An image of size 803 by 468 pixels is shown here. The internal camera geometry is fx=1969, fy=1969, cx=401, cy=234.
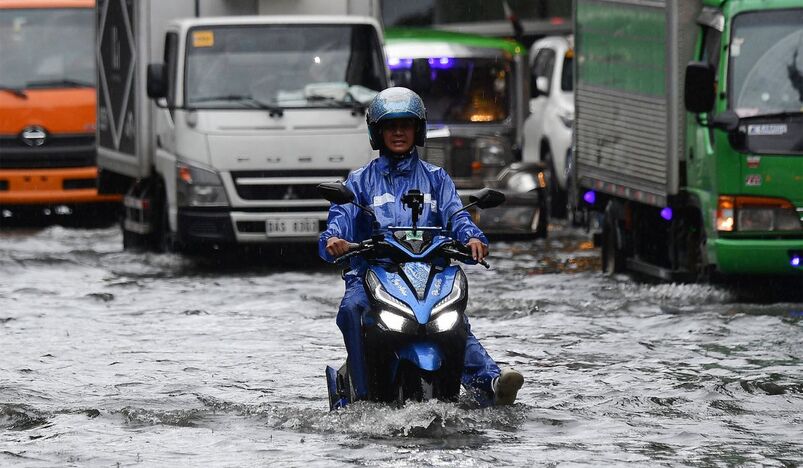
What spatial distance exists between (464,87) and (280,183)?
5.83 meters

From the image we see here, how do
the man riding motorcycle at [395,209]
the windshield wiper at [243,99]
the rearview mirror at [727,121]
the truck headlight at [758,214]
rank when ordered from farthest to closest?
the windshield wiper at [243,99], the truck headlight at [758,214], the rearview mirror at [727,121], the man riding motorcycle at [395,209]

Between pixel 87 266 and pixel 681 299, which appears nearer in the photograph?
pixel 681 299

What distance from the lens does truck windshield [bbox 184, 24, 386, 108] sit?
17.9 meters

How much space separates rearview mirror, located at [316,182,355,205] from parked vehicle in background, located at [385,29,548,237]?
13.1 meters

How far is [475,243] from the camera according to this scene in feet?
27.7

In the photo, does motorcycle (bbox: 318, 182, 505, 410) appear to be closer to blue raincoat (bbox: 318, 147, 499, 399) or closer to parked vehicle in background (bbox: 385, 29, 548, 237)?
blue raincoat (bbox: 318, 147, 499, 399)

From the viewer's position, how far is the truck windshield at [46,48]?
2403 cm

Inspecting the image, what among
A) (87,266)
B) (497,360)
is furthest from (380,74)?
(497,360)

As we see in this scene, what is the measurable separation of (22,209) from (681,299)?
12485 mm

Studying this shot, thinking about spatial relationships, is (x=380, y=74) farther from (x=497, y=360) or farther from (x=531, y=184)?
(x=497, y=360)

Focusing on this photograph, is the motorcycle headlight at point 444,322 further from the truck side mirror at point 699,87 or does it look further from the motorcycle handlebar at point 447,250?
→ the truck side mirror at point 699,87

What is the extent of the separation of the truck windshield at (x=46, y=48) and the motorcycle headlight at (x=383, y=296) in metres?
16.3

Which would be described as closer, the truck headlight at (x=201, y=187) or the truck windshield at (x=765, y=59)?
the truck windshield at (x=765, y=59)

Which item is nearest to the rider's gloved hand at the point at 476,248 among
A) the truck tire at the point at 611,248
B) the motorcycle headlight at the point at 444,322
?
the motorcycle headlight at the point at 444,322
